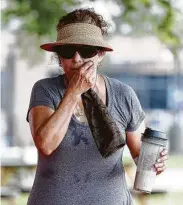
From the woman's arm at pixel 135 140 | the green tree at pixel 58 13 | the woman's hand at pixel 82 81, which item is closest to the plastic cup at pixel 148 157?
the woman's arm at pixel 135 140

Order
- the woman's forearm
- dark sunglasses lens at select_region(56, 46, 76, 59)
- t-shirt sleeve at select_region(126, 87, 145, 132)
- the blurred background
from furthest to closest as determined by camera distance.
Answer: the blurred background, t-shirt sleeve at select_region(126, 87, 145, 132), dark sunglasses lens at select_region(56, 46, 76, 59), the woman's forearm

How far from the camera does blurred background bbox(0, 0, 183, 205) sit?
969cm

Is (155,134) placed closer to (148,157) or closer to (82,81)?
(148,157)

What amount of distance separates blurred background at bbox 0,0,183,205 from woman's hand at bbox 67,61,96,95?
506cm

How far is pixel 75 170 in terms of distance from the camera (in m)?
2.54

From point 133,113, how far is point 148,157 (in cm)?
17

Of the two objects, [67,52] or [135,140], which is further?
[135,140]

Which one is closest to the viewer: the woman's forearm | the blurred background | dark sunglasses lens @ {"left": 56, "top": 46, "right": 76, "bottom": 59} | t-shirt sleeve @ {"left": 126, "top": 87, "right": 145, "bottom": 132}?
the woman's forearm

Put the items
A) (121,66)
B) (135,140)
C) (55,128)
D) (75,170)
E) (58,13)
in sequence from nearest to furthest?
(55,128), (75,170), (135,140), (58,13), (121,66)

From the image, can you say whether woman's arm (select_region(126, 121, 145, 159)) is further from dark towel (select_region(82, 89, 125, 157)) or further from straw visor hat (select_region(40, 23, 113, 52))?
straw visor hat (select_region(40, 23, 113, 52))

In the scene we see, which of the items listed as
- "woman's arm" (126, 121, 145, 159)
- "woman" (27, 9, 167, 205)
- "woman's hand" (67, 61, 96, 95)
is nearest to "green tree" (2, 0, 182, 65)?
"woman's arm" (126, 121, 145, 159)

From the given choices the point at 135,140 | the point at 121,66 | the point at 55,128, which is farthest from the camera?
the point at 121,66

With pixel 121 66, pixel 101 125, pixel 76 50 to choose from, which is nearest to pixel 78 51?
pixel 76 50

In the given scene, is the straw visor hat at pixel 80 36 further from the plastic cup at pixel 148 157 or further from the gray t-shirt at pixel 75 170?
the plastic cup at pixel 148 157
